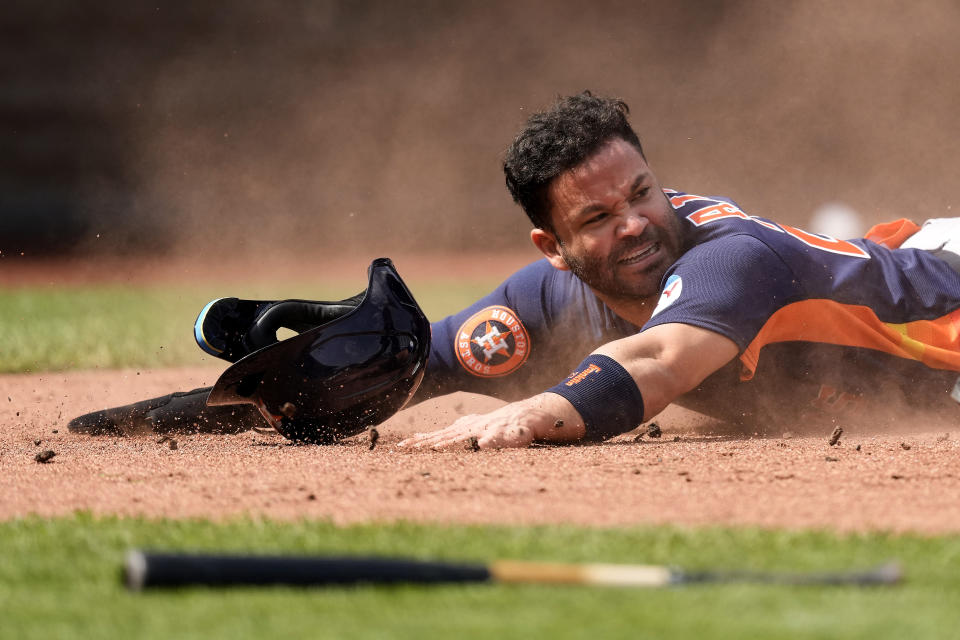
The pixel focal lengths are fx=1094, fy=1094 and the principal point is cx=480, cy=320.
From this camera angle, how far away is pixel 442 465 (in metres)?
2.93

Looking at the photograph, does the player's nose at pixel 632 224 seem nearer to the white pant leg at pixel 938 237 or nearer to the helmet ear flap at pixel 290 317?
the helmet ear flap at pixel 290 317

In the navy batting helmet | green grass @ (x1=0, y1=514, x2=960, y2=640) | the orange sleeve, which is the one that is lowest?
green grass @ (x1=0, y1=514, x2=960, y2=640)

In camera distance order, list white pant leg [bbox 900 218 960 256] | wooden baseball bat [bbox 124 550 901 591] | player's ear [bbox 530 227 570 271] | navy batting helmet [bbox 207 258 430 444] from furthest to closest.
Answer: white pant leg [bbox 900 218 960 256] < player's ear [bbox 530 227 570 271] < navy batting helmet [bbox 207 258 430 444] < wooden baseball bat [bbox 124 550 901 591]

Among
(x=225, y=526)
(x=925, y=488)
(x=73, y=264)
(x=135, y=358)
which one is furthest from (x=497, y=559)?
(x=73, y=264)

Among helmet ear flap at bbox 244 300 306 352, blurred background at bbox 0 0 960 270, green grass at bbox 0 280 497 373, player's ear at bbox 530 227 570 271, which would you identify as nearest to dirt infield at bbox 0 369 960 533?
helmet ear flap at bbox 244 300 306 352

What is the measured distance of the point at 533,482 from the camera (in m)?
2.63

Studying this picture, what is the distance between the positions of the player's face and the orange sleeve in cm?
117

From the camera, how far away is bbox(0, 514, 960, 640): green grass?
1522 millimetres

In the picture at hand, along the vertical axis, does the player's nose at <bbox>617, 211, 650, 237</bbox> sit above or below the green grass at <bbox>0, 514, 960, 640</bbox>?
above

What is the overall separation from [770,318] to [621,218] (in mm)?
591

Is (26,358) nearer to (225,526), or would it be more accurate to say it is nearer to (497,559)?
(225,526)

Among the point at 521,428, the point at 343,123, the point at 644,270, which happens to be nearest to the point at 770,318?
the point at 644,270

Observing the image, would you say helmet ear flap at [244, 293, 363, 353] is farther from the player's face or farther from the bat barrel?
the bat barrel

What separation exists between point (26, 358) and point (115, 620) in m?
5.50
